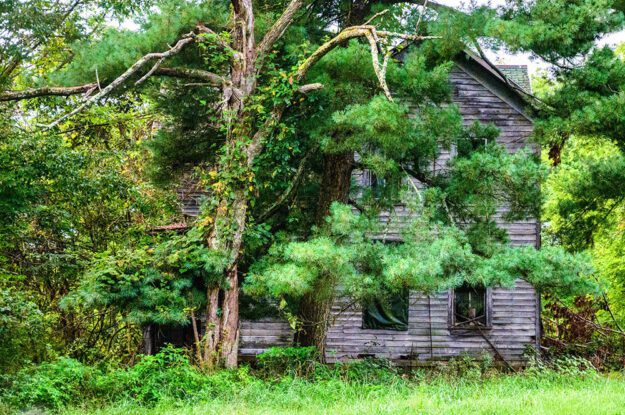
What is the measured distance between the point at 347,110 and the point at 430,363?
8.61m

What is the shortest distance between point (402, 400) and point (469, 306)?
985cm

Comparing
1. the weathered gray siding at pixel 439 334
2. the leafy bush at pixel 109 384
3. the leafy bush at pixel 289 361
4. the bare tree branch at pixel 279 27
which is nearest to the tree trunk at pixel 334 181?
the bare tree branch at pixel 279 27

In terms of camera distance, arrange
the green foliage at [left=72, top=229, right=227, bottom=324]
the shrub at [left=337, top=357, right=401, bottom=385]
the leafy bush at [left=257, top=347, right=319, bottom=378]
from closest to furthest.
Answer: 1. the green foliage at [left=72, top=229, right=227, bottom=324]
2. the shrub at [left=337, top=357, right=401, bottom=385]
3. the leafy bush at [left=257, top=347, right=319, bottom=378]

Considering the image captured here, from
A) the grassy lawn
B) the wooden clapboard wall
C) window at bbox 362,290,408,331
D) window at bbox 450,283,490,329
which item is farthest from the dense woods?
window at bbox 362,290,408,331

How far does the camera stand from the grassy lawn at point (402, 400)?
27.9 ft

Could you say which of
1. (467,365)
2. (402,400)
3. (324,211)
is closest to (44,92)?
(324,211)

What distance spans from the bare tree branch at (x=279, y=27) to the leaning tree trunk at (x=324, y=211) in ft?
7.90

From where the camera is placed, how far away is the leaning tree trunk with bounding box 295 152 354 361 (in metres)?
14.0

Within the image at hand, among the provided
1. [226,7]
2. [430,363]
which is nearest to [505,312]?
[430,363]

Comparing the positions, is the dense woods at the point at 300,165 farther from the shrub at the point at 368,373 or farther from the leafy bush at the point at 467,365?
the leafy bush at the point at 467,365

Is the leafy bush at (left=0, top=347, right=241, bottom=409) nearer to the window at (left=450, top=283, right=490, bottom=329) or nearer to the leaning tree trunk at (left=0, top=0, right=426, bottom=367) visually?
the leaning tree trunk at (left=0, top=0, right=426, bottom=367)

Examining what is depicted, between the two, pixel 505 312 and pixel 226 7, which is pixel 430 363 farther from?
pixel 226 7

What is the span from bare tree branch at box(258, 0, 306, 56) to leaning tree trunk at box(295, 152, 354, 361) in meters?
2.41

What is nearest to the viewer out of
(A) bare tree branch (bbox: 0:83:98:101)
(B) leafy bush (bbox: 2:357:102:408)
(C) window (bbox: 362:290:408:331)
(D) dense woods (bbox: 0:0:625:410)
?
(B) leafy bush (bbox: 2:357:102:408)
